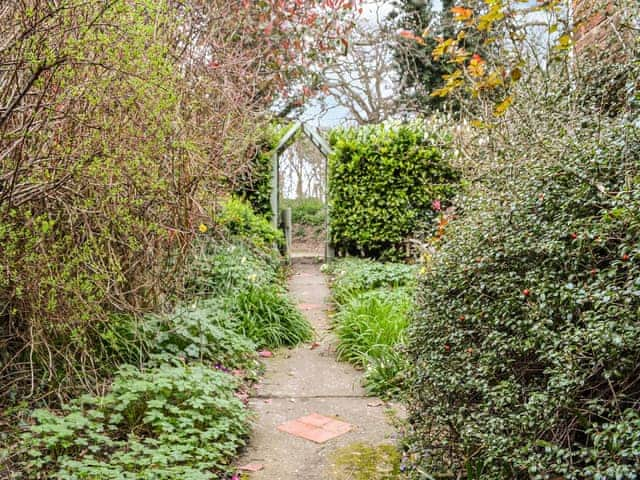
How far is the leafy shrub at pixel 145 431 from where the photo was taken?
93.0 inches

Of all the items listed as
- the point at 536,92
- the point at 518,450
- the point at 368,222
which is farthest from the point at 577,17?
the point at 368,222

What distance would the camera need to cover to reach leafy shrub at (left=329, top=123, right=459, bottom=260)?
26.1ft

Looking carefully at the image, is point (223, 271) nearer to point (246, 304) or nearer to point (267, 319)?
point (246, 304)

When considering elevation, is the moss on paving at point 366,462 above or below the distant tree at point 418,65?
below

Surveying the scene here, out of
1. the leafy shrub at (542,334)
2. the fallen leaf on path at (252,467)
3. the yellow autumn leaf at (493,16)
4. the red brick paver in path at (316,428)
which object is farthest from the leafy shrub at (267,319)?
the yellow autumn leaf at (493,16)

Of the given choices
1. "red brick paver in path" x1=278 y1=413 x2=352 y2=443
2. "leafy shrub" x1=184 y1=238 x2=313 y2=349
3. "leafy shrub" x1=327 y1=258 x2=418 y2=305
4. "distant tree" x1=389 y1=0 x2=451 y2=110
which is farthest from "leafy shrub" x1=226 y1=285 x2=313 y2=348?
"distant tree" x1=389 y1=0 x2=451 y2=110

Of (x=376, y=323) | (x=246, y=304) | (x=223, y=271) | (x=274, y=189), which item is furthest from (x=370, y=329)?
(x=274, y=189)

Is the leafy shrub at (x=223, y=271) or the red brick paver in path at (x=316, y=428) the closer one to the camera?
the red brick paver in path at (x=316, y=428)

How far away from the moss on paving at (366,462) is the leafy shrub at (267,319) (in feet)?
6.07

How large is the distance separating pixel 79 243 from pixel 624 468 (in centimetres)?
285

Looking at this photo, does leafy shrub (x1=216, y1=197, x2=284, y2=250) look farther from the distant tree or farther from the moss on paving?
the distant tree

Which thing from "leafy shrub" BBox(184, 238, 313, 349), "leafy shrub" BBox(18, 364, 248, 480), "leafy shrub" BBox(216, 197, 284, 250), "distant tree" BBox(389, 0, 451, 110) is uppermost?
"distant tree" BBox(389, 0, 451, 110)

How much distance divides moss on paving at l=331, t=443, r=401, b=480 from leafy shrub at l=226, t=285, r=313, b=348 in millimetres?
1851

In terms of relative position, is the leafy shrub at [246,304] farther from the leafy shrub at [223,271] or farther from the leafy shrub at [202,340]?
the leafy shrub at [202,340]
